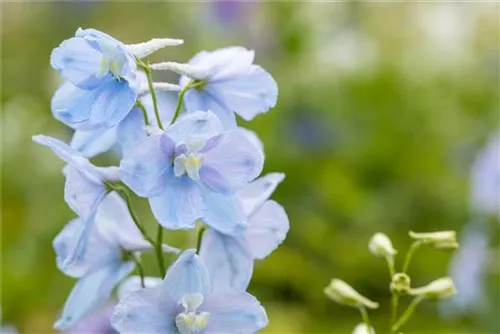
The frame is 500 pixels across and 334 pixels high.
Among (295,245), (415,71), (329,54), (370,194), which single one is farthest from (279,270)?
(415,71)

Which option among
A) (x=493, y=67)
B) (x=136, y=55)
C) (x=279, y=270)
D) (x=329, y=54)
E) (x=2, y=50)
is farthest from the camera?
(x=2, y=50)

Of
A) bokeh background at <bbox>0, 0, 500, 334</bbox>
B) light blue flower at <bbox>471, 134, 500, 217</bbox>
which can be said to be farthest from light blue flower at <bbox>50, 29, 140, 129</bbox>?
light blue flower at <bbox>471, 134, 500, 217</bbox>

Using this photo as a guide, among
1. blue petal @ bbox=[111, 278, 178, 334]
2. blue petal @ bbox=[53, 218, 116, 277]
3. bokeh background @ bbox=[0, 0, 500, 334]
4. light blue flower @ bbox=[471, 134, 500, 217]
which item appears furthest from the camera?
bokeh background @ bbox=[0, 0, 500, 334]

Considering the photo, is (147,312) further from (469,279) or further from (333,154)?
(333,154)

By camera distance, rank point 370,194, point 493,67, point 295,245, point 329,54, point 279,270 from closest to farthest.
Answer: point 279,270, point 295,245, point 370,194, point 329,54, point 493,67

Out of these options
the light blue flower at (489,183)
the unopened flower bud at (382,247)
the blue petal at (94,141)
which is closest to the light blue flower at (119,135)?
the blue petal at (94,141)

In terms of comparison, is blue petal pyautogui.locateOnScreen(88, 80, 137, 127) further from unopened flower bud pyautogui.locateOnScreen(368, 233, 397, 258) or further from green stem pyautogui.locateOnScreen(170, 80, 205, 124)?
unopened flower bud pyautogui.locateOnScreen(368, 233, 397, 258)

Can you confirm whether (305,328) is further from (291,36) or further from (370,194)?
(291,36)
